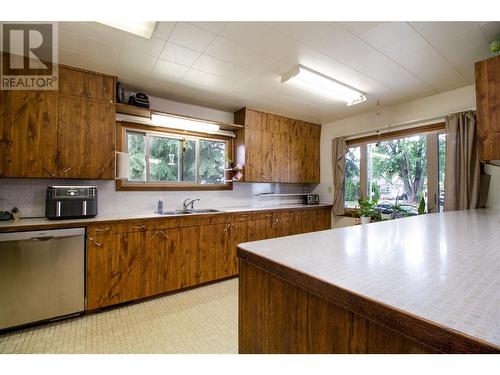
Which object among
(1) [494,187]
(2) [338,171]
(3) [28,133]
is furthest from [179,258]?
(1) [494,187]

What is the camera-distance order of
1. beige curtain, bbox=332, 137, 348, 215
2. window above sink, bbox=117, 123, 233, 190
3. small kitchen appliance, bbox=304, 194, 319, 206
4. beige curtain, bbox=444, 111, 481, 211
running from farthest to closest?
1. small kitchen appliance, bbox=304, 194, 319, 206
2. beige curtain, bbox=332, 137, 348, 215
3. window above sink, bbox=117, 123, 233, 190
4. beige curtain, bbox=444, 111, 481, 211

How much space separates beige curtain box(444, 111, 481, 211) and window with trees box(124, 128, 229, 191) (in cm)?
307

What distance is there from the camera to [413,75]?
2.59 meters

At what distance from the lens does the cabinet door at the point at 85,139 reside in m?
2.32

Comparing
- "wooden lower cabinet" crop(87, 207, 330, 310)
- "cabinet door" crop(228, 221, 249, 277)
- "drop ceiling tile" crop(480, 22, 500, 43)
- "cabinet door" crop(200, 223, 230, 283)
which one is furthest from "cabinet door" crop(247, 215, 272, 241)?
"drop ceiling tile" crop(480, 22, 500, 43)

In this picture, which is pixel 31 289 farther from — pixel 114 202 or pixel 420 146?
pixel 420 146

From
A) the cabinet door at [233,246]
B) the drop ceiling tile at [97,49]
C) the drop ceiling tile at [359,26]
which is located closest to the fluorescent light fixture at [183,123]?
the drop ceiling tile at [97,49]

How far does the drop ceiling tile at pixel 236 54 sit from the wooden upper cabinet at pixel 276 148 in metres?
1.25

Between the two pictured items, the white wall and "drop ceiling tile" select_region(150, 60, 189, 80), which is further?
the white wall

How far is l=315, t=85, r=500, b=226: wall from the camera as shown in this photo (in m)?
2.80

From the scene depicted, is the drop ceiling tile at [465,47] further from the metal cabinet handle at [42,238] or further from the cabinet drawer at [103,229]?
the metal cabinet handle at [42,238]

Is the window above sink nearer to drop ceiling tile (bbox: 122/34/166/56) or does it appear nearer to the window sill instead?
the window sill
